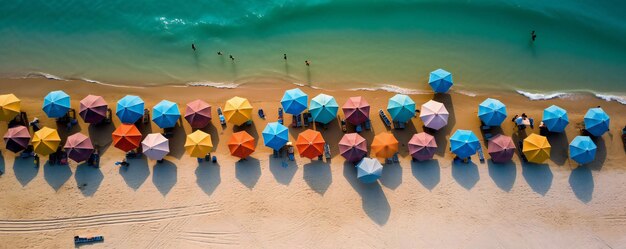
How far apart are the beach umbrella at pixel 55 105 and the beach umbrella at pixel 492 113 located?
22741mm

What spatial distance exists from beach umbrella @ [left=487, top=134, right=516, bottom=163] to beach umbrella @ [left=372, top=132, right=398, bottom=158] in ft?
16.9

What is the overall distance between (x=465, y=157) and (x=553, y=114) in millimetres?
5658

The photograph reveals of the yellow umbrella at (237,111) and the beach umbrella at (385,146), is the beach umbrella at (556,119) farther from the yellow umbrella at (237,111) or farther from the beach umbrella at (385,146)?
the yellow umbrella at (237,111)

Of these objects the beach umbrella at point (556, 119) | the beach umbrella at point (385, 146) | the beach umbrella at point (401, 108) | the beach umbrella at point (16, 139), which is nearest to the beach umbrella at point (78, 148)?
the beach umbrella at point (16, 139)

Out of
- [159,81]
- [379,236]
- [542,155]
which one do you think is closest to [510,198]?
[542,155]

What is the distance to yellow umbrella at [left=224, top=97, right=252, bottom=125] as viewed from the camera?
23.3m

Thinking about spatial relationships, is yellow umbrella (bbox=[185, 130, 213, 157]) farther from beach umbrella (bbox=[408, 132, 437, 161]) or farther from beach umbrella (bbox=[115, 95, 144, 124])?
beach umbrella (bbox=[408, 132, 437, 161])

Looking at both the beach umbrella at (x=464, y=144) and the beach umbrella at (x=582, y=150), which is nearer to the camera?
the beach umbrella at (x=464, y=144)

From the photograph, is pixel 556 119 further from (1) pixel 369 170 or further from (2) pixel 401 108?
(1) pixel 369 170

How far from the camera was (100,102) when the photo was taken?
922 inches

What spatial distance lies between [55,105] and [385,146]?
1774cm

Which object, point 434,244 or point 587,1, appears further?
point 587,1

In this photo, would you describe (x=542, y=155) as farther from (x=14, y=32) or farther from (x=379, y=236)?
(x=14, y=32)

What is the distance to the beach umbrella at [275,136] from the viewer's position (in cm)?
2247
